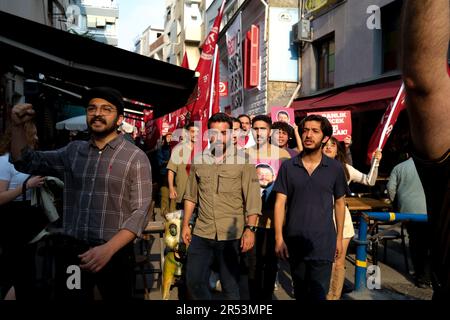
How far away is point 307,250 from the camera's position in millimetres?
3596

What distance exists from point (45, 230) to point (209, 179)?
1.61 m

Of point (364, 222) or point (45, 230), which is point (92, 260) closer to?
point (45, 230)

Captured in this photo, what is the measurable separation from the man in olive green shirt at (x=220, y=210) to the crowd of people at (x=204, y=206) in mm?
10

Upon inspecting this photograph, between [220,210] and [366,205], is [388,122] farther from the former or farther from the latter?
[220,210]

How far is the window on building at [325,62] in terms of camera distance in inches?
534

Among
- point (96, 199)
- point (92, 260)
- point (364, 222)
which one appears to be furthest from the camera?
point (364, 222)

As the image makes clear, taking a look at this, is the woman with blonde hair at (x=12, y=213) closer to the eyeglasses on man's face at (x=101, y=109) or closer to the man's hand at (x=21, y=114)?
the man's hand at (x=21, y=114)

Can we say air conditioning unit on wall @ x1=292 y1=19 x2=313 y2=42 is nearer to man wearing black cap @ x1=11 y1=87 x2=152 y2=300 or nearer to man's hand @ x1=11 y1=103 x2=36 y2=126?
man wearing black cap @ x1=11 y1=87 x2=152 y2=300

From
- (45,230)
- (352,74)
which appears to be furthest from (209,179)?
(352,74)

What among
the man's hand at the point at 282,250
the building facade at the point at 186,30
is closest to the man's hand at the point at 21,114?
the man's hand at the point at 282,250

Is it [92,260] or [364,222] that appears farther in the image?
[364,222]

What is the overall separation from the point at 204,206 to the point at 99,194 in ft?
4.48

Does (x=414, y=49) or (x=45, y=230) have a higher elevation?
(x=414, y=49)

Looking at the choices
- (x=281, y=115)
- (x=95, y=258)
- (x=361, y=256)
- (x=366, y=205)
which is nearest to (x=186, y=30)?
(x=281, y=115)
